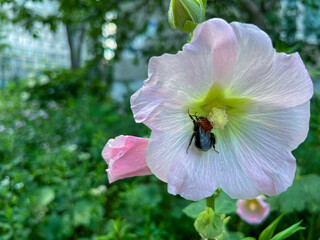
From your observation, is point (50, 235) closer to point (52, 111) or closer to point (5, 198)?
point (5, 198)

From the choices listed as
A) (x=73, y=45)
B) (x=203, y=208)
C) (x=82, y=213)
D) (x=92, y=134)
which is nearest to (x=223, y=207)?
(x=203, y=208)

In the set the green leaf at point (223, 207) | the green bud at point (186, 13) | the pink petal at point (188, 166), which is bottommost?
the green leaf at point (223, 207)

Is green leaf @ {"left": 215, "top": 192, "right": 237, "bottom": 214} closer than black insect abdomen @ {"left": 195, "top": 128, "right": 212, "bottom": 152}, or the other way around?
black insect abdomen @ {"left": 195, "top": 128, "right": 212, "bottom": 152}

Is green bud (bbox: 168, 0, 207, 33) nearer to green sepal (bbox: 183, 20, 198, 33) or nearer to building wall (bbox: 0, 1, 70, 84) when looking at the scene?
green sepal (bbox: 183, 20, 198, 33)

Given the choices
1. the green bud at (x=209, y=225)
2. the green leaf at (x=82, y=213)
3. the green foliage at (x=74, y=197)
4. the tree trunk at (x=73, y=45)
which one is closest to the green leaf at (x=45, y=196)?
the green foliage at (x=74, y=197)

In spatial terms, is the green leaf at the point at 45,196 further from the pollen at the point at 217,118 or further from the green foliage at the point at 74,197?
the pollen at the point at 217,118

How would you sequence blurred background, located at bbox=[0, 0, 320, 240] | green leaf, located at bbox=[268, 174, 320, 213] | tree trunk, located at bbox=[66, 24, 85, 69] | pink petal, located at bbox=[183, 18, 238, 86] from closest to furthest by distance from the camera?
1. pink petal, located at bbox=[183, 18, 238, 86]
2. green leaf, located at bbox=[268, 174, 320, 213]
3. blurred background, located at bbox=[0, 0, 320, 240]
4. tree trunk, located at bbox=[66, 24, 85, 69]

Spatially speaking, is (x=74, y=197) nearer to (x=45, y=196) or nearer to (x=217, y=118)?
(x=45, y=196)

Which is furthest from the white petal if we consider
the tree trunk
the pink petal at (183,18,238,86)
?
the tree trunk
